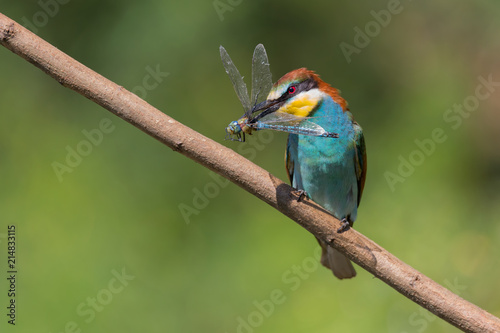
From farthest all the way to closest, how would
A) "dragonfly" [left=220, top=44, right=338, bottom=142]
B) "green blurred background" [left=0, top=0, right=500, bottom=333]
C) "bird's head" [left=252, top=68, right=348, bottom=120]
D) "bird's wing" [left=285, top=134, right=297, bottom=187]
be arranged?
"green blurred background" [left=0, top=0, right=500, bottom=333]
"bird's wing" [left=285, top=134, right=297, bottom=187]
"bird's head" [left=252, top=68, right=348, bottom=120]
"dragonfly" [left=220, top=44, right=338, bottom=142]

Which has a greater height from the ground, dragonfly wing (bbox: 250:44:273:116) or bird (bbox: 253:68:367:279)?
dragonfly wing (bbox: 250:44:273:116)

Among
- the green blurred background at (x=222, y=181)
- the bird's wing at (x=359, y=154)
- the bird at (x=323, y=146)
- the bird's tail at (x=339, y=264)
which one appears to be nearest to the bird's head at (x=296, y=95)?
the bird at (x=323, y=146)

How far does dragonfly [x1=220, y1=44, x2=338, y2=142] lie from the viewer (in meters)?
1.89

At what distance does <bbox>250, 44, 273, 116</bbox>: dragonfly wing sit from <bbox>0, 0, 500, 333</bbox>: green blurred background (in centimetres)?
127

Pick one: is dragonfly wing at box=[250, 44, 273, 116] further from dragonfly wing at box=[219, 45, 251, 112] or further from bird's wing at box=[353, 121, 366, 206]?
bird's wing at box=[353, 121, 366, 206]

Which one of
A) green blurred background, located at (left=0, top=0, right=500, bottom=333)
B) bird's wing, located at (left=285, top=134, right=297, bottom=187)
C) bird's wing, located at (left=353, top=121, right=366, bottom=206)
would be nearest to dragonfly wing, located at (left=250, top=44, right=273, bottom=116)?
bird's wing, located at (left=285, top=134, right=297, bottom=187)

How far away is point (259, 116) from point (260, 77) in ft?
0.56

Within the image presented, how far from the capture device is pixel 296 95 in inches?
84.9

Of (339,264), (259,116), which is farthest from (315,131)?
(339,264)

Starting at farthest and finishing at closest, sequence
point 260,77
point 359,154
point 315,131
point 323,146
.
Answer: point 359,154 → point 323,146 → point 260,77 → point 315,131

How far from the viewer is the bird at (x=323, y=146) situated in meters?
2.14

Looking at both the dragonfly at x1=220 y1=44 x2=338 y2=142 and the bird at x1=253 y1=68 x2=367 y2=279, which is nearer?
the dragonfly at x1=220 y1=44 x2=338 y2=142

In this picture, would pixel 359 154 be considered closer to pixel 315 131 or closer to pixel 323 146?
pixel 323 146

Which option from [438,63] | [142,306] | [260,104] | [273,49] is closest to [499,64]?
[438,63]
